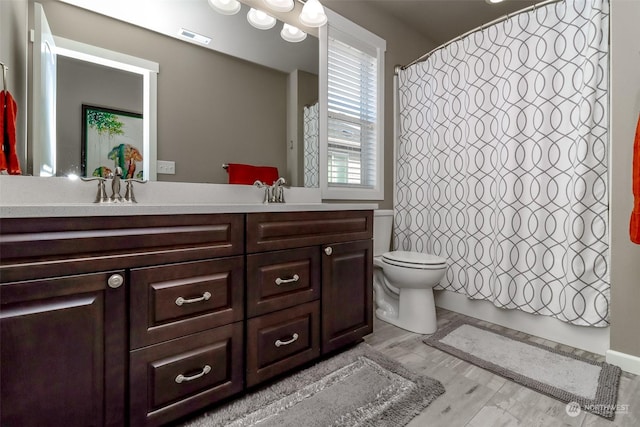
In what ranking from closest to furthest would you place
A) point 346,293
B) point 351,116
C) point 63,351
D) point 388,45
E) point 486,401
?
1. point 63,351
2. point 486,401
3. point 346,293
4. point 351,116
5. point 388,45

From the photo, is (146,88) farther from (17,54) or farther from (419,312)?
(419,312)

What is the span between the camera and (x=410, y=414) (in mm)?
1119

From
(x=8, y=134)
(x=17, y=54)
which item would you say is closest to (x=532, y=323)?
(x=8, y=134)

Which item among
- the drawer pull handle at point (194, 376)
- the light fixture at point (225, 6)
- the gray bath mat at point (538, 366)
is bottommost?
the gray bath mat at point (538, 366)

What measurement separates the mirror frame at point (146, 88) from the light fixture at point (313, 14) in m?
0.99

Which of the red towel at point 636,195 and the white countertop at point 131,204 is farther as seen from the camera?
Answer: the red towel at point 636,195

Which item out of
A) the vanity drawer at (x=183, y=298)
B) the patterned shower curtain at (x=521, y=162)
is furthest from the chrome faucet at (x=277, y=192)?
the patterned shower curtain at (x=521, y=162)

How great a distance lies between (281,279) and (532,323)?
163 centimetres

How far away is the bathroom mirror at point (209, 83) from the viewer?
1310 mm

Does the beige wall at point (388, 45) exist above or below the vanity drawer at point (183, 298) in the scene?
above

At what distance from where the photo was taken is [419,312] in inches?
72.7

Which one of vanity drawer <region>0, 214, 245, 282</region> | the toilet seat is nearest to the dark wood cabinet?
vanity drawer <region>0, 214, 245, 282</region>

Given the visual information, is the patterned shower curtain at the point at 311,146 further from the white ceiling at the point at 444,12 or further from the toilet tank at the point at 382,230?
the white ceiling at the point at 444,12

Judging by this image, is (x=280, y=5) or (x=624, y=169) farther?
(x=280, y=5)
